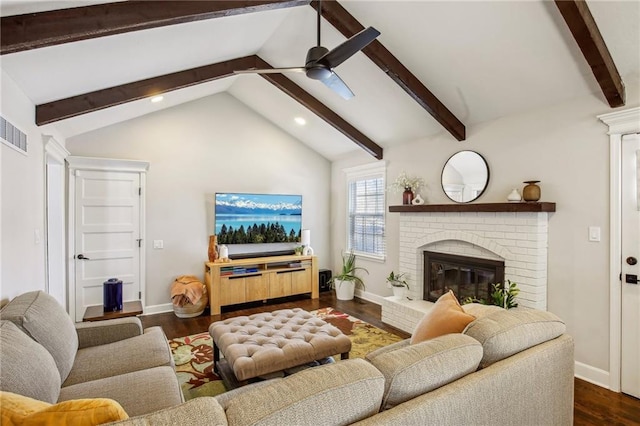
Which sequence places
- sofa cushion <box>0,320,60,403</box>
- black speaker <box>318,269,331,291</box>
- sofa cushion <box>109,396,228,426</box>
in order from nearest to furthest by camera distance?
sofa cushion <box>109,396,228,426</box> < sofa cushion <box>0,320,60,403</box> < black speaker <box>318,269,331,291</box>

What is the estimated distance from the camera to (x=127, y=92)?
3.31 meters

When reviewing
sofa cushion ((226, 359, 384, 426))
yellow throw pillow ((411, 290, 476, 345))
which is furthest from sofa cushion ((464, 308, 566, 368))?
sofa cushion ((226, 359, 384, 426))

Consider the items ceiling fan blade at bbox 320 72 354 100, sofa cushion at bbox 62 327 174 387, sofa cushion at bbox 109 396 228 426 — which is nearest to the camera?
sofa cushion at bbox 109 396 228 426

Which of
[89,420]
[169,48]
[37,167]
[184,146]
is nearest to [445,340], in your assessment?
[89,420]

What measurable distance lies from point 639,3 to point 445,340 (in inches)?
99.1

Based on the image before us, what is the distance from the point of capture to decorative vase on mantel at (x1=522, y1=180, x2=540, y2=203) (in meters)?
3.08

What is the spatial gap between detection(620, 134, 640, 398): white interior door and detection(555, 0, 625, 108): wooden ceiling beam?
39 cm

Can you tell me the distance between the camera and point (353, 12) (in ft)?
9.95

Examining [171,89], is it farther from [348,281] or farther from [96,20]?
[348,281]

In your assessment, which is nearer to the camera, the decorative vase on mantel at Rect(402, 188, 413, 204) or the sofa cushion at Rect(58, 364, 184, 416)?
the sofa cushion at Rect(58, 364, 184, 416)

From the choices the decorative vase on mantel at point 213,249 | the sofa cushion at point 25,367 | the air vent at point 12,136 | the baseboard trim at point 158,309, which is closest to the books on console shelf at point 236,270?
the decorative vase on mantel at point 213,249

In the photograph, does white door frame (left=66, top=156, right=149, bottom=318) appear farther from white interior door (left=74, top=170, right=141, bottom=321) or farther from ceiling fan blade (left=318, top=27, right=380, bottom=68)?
ceiling fan blade (left=318, top=27, right=380, bottom=68)

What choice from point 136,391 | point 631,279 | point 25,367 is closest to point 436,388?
point 136,391

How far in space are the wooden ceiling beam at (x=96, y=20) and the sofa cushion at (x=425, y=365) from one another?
7.58 ft
